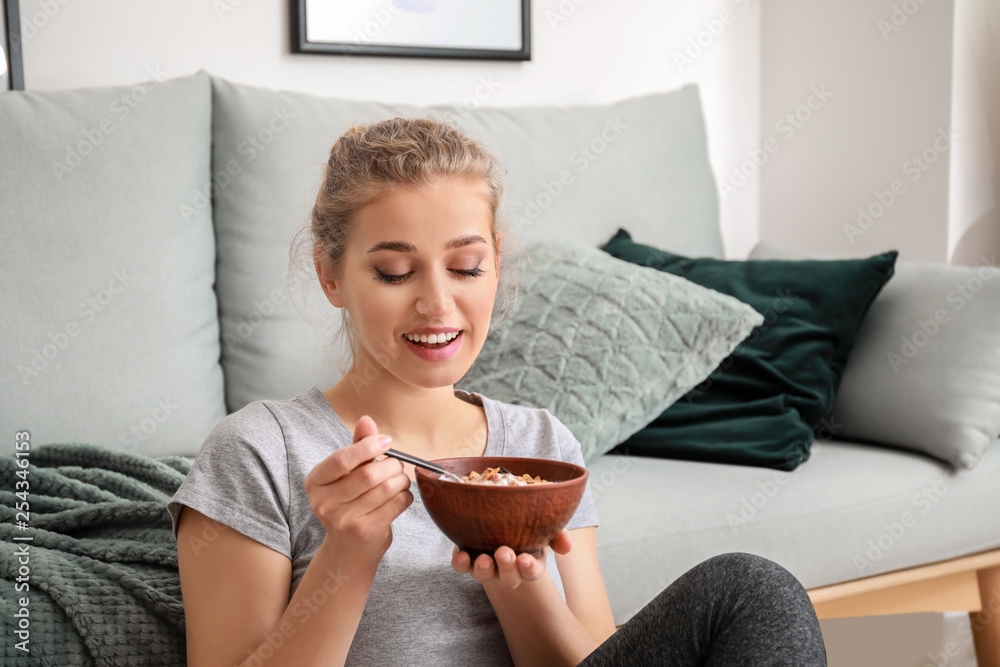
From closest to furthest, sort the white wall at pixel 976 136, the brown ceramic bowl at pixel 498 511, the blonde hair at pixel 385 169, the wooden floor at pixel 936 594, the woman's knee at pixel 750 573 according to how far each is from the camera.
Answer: the brown ceramic bowl at pixel 498 511 < the woman's knee at pixel 750 573 < the blonde hair at pixel 385 169 < the wooden floor at pixel 936 594 < the white wall at pixel 976 136

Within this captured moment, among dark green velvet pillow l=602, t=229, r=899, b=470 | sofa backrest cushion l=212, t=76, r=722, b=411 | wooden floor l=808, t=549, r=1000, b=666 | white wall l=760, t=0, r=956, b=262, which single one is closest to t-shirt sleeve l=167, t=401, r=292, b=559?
sofa backrest cushion l=212, t=76, r=722, b=411

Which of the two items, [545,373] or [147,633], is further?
[545,373]

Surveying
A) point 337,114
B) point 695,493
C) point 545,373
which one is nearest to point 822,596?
point 695,493

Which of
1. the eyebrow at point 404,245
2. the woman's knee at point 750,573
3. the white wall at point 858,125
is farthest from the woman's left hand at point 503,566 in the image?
the white wall at point 858,125

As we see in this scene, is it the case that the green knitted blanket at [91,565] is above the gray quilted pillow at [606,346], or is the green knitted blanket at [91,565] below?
below

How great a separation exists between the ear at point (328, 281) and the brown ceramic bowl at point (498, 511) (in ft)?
1.00

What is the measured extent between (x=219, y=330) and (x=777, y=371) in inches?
41.7

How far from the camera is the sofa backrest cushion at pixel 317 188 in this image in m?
1.66

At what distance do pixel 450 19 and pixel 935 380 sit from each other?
4.51 ft

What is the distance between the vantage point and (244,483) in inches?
34.4

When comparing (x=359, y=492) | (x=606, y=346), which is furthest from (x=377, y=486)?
(x=606, y=346)

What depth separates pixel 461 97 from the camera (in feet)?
7.35

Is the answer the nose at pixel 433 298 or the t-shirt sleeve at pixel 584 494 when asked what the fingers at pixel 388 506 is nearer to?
the nose at pixel 433 298

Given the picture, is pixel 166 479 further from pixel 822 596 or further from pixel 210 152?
pixel 822 596
